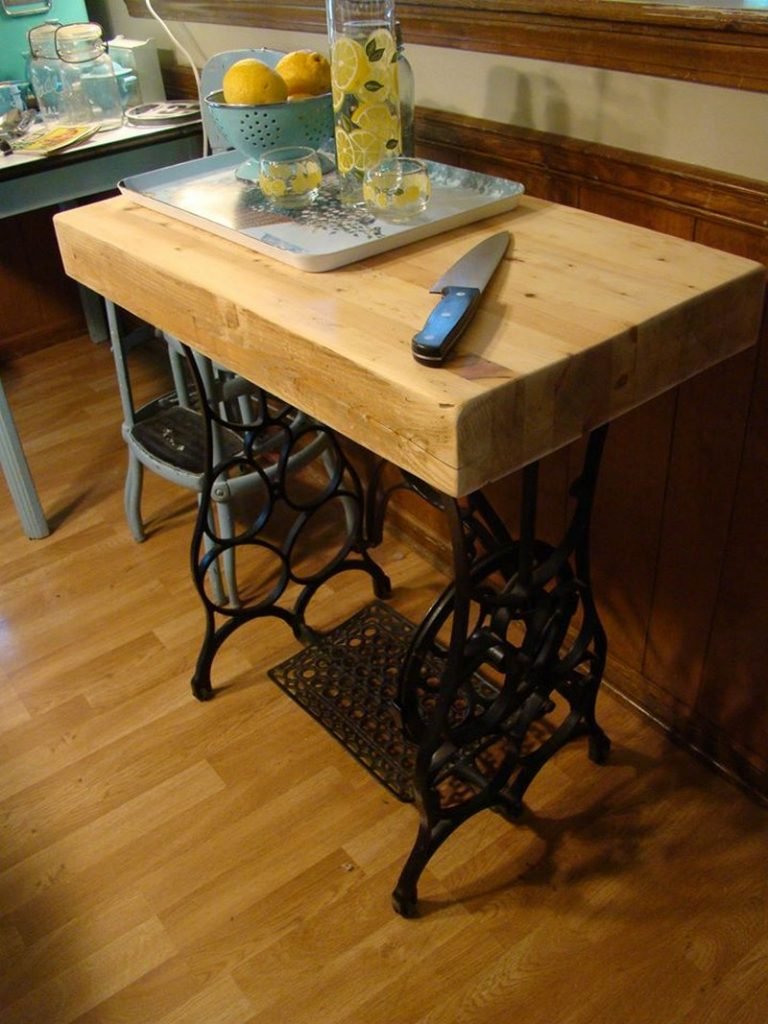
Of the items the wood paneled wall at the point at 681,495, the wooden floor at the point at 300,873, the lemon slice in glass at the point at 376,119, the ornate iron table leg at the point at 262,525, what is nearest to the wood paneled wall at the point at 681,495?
the wood paneled wall at the point at 681,495

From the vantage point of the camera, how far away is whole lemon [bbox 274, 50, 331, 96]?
54.7 inches

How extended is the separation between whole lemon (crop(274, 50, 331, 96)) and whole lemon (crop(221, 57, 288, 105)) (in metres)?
0.04

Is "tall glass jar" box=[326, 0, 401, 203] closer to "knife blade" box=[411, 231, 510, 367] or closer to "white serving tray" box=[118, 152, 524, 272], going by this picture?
"white serving tray" box=[118, 152, 524, 272]

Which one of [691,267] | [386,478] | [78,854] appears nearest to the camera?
[691,267]

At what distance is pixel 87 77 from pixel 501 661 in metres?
1.67

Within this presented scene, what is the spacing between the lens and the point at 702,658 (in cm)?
154

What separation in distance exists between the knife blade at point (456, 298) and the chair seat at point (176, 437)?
0.80m

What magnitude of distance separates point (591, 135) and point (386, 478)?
3.06 ft

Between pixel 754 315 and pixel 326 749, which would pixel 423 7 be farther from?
pixel 326 749

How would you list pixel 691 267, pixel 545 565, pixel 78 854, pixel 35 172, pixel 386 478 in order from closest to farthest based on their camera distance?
1. pixel 691 267
2. pixel 545 565
3. pixel 78 854
4. pixel 35 172
5. pixel 386 478

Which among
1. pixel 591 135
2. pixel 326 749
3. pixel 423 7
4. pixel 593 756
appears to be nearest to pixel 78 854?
pixel 326 749

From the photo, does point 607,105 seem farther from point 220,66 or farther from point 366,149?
point 220,66

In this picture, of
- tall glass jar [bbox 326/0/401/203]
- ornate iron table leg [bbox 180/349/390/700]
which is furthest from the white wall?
ornate iron table leg [bbox 180/349/390/700]

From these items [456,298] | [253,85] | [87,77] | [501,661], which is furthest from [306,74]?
[87,77]
